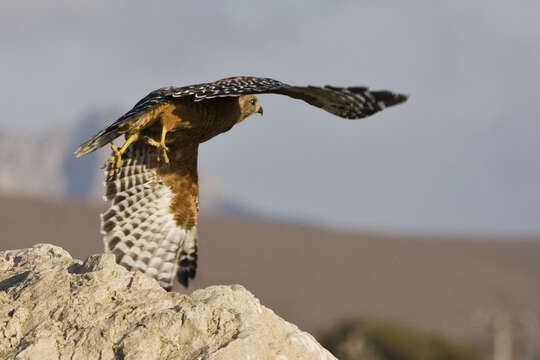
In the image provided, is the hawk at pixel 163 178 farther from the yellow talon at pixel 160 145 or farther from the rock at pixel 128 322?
the rock at pixel 128 322

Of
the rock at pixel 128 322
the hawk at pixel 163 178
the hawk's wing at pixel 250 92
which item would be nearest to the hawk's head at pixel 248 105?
the hawk at pixel 163 178

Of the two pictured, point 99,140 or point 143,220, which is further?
point 143,220

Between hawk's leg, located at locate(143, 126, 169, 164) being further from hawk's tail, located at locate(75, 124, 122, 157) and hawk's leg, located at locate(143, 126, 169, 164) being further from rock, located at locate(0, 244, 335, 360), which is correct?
rock, located at locate(0, 244, 335, 360)

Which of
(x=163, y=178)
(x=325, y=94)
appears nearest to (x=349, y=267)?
(x=163, y=178)

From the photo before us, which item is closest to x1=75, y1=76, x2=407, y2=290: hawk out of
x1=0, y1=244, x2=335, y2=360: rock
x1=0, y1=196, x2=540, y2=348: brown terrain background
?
x1=0, y1=244, x2=335, y2=360: rock

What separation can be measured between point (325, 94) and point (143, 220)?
8.86 ft

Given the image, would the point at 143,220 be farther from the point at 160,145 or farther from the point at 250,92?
the point at 250,92

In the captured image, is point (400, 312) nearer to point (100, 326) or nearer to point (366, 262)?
point (366, 262)

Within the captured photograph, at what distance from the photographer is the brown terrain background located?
63000 mm

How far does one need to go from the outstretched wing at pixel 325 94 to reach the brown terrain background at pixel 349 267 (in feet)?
150

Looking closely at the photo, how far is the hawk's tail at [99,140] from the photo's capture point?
22.2 ft

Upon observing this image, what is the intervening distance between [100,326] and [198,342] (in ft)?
2.06

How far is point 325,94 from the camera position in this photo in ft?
20.8

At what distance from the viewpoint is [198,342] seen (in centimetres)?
525
